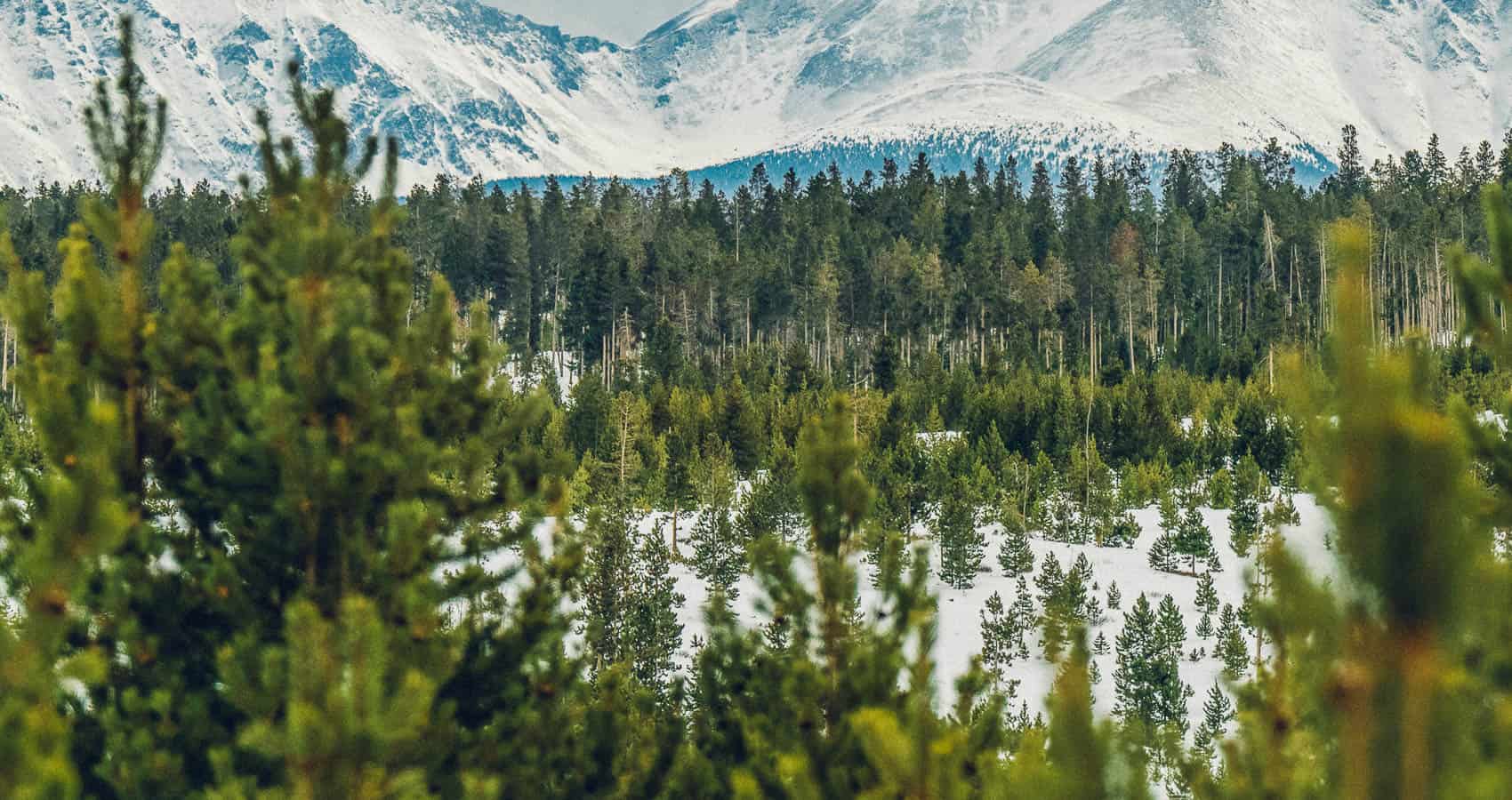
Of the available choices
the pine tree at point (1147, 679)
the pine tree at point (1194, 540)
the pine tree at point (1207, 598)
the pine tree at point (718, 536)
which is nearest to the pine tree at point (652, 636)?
the pine tree at point (718, 536)

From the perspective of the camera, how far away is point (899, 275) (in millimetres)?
73000

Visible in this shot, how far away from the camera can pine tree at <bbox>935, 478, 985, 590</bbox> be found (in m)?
28.5

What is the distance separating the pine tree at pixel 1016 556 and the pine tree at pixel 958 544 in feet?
1.80

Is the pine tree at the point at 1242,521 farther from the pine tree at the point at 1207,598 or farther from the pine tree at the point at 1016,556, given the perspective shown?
the pine tree at the point at 1016,556

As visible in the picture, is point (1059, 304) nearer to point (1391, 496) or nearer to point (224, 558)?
point (224, 558)

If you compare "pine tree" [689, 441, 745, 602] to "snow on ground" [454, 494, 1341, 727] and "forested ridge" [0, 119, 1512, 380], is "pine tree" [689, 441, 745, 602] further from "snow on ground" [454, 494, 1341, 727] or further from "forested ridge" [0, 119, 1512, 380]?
"forested ridge" [0, 119, 1512, 380]

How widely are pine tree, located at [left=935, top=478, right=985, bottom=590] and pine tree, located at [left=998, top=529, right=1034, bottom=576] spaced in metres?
0.55

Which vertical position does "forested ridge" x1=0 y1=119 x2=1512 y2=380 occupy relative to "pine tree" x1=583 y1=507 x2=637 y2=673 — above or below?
above

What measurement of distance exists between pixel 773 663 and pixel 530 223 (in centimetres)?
8238

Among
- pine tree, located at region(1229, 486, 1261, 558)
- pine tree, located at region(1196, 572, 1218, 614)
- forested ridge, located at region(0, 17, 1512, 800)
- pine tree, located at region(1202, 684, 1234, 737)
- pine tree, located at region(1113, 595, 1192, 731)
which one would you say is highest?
forested ridge, located at region(0, 17, 1512, 800)

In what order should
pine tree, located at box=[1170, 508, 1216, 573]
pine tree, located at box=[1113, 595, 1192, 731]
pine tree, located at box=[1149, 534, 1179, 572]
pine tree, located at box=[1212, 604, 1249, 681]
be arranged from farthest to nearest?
1. pine tree, located at box=[1149, 534, 1179, 572]
2. pine tree, located at box=[1170, 508, 1216, 573]
3. pine tree, located at box=[1212, 604, 1249, 681]
4. pine tree, located at box=[1113, 595, 1192, 731]

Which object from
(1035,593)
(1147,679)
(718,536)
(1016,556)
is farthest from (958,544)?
(1147,679)

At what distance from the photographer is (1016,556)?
29.2 m

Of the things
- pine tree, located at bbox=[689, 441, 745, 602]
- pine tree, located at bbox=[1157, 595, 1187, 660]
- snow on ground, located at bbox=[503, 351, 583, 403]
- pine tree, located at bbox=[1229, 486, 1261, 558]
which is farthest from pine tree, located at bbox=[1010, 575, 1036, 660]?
snow on ground, located at bbox=[503, 351, 583, 403]
